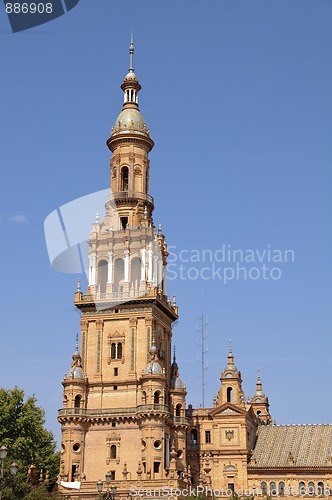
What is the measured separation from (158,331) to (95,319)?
25.0 feet

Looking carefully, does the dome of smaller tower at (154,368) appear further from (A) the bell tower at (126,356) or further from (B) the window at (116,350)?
(B) the window at (116,350)

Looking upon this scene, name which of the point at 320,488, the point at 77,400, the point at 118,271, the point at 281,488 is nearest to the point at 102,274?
the point at 118,271

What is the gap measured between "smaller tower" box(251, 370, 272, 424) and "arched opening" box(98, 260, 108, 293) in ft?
121

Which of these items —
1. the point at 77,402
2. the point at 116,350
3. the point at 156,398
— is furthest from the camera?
the point at 116,350

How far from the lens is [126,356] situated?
323 ft

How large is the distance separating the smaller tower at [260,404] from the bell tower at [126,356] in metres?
26.6

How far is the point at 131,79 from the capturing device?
11244 cm

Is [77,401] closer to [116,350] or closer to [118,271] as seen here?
[116,350]

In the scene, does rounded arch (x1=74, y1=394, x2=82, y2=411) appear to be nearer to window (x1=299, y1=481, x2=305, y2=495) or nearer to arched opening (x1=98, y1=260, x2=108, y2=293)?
arched opening (x1=98, y1=260, x2=108, y2=293)

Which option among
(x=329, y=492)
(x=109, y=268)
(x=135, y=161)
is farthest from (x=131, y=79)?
(x=329, y=492)

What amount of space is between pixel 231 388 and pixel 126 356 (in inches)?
708

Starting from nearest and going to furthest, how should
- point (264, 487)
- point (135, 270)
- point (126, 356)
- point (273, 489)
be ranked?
point (126, 356) → point (135, 270) → point (273, 489) → point (264, 487)

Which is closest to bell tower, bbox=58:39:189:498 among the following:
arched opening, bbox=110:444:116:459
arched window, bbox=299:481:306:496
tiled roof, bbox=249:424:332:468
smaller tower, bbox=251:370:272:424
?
arched opening, bbox=110:444:116:459

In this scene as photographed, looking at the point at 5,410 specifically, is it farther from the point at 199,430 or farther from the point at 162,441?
the point at 199,430
